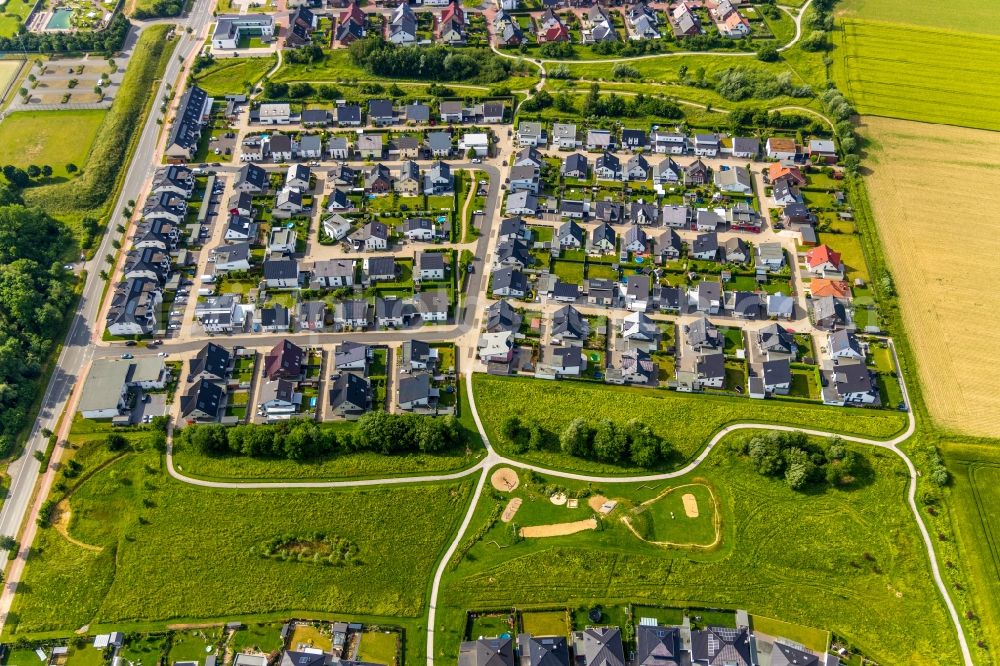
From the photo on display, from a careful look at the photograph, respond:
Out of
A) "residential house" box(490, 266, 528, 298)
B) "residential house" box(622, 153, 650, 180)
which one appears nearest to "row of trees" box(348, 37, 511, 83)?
"residential house" box(622, 153, 650, 180)

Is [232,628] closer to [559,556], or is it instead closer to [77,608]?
[77,608]

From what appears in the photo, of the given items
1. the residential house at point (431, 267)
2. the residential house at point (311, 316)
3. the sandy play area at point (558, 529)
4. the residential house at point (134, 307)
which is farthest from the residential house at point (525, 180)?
the sandy play area at point (558, 529)

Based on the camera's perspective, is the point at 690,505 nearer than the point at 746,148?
Yes

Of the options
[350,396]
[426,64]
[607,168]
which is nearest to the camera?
[350,396]

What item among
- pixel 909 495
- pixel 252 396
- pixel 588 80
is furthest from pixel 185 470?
pixel 588 80

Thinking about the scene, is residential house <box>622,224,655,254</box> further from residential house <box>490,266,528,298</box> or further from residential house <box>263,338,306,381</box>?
residential house <box>263,338,306,381</box>

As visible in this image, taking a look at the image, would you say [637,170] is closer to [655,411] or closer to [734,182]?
[734,182]

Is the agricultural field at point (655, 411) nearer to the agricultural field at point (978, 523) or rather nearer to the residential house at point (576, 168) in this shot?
the agricultural field at point (978, 523)

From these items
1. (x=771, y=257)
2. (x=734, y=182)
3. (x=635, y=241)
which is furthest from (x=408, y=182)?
(x=771, y=257)
